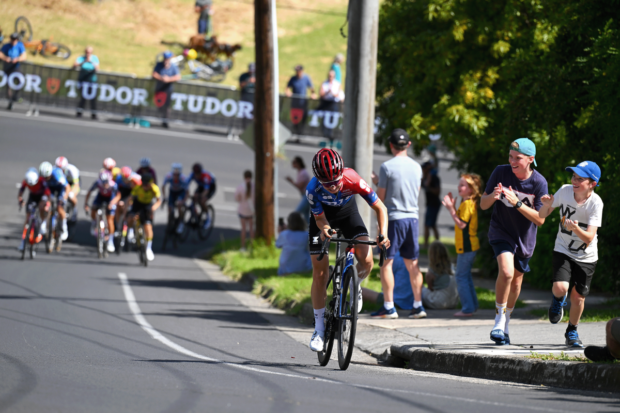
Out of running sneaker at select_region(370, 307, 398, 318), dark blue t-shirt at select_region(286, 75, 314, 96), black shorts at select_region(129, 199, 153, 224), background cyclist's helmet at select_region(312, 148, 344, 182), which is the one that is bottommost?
running sneaker at select_region(370, 307, 398, 318)

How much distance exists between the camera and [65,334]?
9773 mm

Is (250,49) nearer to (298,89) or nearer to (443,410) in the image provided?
(298,89)

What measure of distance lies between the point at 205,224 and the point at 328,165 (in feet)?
52.2

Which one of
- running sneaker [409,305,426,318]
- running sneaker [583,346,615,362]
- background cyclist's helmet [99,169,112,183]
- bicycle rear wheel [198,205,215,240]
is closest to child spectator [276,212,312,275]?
running sneaker [409,305,426,318]

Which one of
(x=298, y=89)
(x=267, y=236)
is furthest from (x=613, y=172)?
(x=298, y=89)

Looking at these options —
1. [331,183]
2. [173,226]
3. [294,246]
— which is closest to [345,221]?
[331,183]

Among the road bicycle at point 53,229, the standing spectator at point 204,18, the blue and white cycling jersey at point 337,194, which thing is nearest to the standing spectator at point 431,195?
the road bicycle at point 53,229

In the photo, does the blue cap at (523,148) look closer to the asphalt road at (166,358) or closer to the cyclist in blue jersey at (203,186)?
the asphalt road at (166,358)

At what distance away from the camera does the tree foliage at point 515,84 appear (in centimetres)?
1092

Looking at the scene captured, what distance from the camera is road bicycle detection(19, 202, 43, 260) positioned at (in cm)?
1769

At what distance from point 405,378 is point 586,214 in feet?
7.47

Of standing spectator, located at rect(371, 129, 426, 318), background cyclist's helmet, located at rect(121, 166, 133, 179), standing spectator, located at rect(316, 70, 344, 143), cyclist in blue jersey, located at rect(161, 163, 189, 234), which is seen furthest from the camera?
standing spectator, located at rect(316, 70, 344, 143)

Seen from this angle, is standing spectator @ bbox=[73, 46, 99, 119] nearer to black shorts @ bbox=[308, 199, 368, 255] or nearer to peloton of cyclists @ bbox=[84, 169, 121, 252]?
peloton of cyclists @ bbox=[84, 169, 121, 252]

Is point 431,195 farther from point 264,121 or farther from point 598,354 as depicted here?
point 598,354
